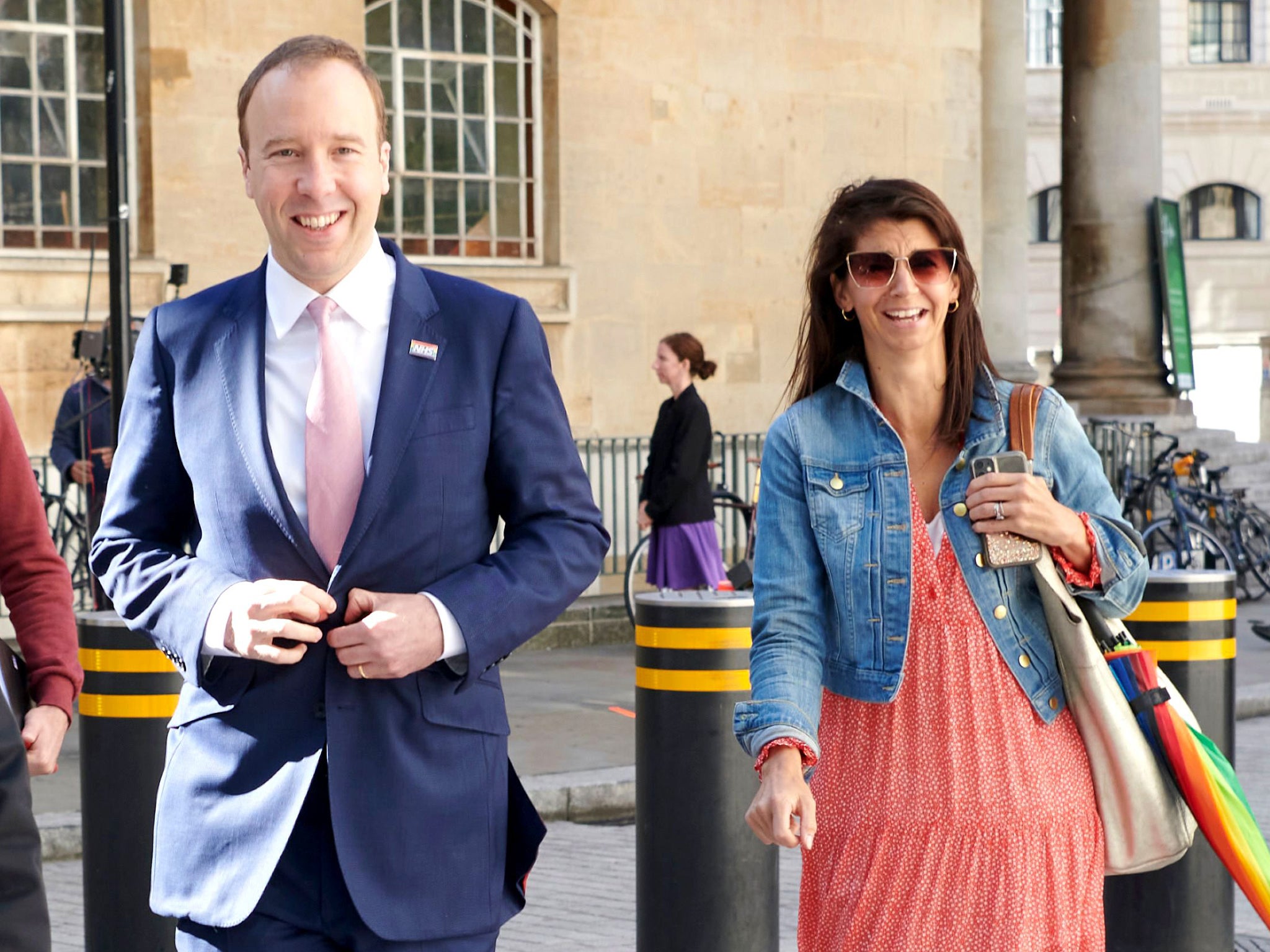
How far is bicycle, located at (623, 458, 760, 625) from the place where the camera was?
13477mm

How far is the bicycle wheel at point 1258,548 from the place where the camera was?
53.7 ft

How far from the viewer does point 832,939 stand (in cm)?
316

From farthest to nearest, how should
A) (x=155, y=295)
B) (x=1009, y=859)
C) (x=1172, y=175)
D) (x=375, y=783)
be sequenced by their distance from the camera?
(x=1172, y=175) < (x=155, y=295) < (x=1009, y=859) < (x=375, y=783)

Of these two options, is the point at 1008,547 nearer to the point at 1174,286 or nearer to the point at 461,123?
the point at 461,123

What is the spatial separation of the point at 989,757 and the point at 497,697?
781 millimetres

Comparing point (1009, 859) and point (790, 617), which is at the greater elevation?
point (790, 617)

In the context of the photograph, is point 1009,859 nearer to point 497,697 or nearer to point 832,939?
point 832,939

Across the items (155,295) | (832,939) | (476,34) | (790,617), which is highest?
(476,34)

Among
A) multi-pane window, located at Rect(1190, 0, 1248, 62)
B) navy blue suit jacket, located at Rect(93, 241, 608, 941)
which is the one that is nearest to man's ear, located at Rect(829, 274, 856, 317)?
A: navy blue suit jacket, located at Rect(93, 241, 608, 941)

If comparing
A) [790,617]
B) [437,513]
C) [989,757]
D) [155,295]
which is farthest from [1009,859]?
[155,295]

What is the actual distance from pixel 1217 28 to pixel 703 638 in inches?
1767

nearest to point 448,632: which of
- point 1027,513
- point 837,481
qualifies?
point 837,481

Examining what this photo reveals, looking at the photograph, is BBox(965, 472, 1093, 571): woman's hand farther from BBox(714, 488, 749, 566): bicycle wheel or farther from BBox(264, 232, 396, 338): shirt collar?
→ BBox(714, 488, 749, 566): bicycle wheel

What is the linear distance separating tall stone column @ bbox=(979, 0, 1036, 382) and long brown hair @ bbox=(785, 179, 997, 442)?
63.9 feet
